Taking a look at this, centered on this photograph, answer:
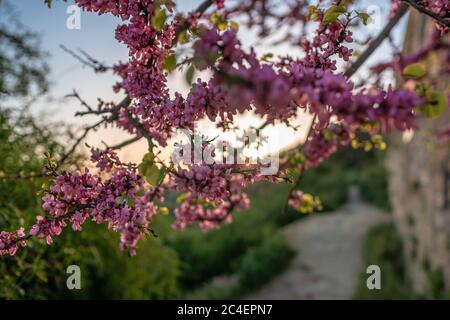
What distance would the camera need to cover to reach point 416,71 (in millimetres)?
1456

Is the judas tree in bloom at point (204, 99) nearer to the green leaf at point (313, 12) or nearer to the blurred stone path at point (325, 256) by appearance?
the green leaf at point (313, 12)

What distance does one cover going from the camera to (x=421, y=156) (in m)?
7.28

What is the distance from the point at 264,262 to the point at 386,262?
6.46 feet

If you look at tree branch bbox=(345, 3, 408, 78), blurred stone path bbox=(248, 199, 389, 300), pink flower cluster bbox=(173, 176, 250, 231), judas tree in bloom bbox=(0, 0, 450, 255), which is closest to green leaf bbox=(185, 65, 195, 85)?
judas tree in bloom bbox=(0, 0, 450, 255)

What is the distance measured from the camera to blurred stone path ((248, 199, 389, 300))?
7.35 metres

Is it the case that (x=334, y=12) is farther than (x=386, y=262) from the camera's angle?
No

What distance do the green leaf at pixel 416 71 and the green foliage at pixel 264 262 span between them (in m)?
6.49

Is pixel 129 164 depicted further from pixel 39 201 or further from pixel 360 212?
pixel 360 212

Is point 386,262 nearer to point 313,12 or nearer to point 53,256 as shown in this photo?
point 53,256

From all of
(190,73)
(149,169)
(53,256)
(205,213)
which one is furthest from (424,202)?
(190,73)
